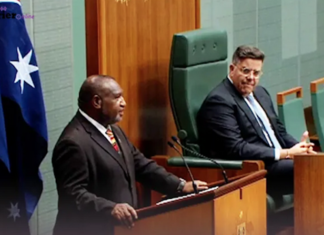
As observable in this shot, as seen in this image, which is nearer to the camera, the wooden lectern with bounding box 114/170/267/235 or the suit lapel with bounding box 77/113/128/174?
the wooden lectern with bounding box 114/170/267/235

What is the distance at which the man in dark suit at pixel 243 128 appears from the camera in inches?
205

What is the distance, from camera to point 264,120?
5477 mm

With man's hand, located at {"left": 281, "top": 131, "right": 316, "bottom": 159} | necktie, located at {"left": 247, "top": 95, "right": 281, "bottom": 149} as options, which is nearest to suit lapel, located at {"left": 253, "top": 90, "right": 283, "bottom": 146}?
→ necktie, located at {"left": 247, "top": 95, "right": 281, "bottom": 149}

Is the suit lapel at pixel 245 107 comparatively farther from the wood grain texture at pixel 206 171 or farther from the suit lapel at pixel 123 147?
the suit lapel at pixel 123 147

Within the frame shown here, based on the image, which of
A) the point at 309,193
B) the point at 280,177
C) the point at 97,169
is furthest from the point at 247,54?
the point at 97,169

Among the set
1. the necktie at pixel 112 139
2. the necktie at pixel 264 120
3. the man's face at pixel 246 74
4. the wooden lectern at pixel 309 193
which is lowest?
the wooden lectern at pixel 309 193

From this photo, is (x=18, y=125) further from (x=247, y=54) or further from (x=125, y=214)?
(x=247, y=54)

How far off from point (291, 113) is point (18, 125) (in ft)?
7.15

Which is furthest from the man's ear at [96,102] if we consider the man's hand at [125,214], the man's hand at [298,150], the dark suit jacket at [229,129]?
the man's hand at [298,150]

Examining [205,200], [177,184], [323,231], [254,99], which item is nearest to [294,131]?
[254,99]

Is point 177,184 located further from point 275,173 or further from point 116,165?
point 275,173

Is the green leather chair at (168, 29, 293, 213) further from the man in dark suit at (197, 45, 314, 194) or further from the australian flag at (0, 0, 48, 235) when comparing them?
the australian flag at (0, 0, 48, 235)

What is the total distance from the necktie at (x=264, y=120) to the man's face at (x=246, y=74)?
128 mm

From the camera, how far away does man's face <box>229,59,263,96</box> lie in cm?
532
